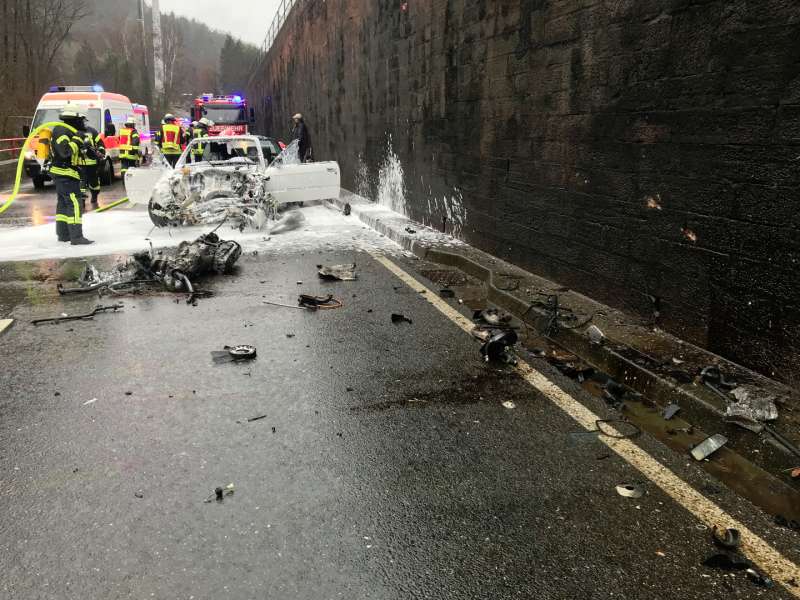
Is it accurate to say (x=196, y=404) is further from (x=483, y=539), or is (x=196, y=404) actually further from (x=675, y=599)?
(x=675, y=599)

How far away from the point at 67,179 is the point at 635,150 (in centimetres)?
857

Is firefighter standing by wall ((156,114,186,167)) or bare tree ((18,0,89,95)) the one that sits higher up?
bare tree ((18,0,89,95))

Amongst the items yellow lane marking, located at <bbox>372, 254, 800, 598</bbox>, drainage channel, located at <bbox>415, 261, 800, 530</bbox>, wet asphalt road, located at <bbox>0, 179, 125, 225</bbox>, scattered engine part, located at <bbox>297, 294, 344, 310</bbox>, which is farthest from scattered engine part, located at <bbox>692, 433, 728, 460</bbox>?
wet asphalt road, located at <bbox>0, 179, 125, 225</bbox>

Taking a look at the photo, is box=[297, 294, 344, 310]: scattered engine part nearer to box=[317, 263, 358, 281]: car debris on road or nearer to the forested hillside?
box=[317, 263, 358, 281]: car debris on road

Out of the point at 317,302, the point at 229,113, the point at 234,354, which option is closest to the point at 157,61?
the point at 229,113

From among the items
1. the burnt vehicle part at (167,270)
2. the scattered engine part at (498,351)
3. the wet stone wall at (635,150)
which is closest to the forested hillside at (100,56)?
the burnt vehicle part at (167,270)

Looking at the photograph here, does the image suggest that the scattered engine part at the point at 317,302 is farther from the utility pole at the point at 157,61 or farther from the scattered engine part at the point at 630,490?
the utility pole at the point at 157,61

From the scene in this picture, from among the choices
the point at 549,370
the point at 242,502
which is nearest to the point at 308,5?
the point at 549,370

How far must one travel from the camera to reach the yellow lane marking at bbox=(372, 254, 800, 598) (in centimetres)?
256

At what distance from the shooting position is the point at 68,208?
32.4 feet

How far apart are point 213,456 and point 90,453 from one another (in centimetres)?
70

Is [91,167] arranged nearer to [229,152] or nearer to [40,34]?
[229,152]

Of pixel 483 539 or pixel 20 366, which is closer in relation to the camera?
pixel 483 539

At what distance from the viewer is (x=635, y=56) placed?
5.14m
